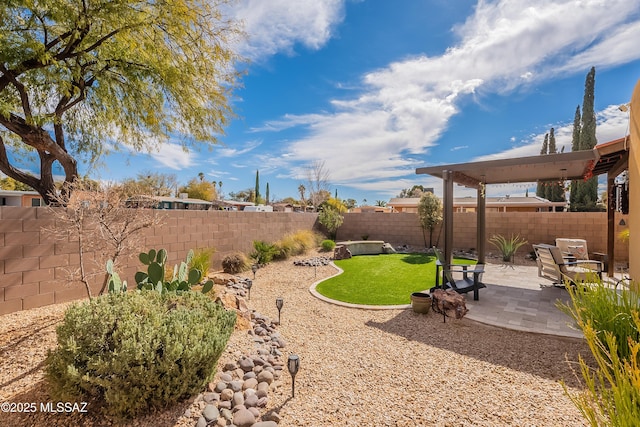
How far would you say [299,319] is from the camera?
5.18 metres

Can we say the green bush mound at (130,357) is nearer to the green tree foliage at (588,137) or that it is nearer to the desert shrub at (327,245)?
the desert shrub at (327,245)

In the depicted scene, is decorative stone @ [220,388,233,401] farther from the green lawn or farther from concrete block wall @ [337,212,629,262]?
concrete block wall @ [337,212,629,262]

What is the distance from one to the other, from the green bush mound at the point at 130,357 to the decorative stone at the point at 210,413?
0.21 metres

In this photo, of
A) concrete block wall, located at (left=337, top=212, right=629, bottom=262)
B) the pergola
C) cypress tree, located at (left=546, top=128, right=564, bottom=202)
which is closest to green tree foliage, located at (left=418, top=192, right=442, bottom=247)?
concrete block wall, located at (left=337, top=212, right=629, bottom=262)

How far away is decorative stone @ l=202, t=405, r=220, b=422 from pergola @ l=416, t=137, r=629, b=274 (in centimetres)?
547

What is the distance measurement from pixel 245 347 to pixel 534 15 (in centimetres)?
870

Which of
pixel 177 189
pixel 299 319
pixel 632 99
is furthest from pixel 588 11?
pixel 177 189

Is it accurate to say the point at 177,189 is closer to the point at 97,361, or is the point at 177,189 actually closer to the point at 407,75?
the point at 407,75

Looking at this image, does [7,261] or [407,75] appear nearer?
[7,261]

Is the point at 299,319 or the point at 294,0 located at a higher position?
the point at 294,0

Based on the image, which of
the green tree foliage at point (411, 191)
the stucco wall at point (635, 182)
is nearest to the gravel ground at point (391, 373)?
the stucco wall at point (635, 182)

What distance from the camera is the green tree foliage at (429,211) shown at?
12.9 m

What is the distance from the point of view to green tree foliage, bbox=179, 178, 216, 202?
36469 millimetres

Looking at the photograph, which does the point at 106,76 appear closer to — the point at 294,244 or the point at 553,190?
the point at 294,244
